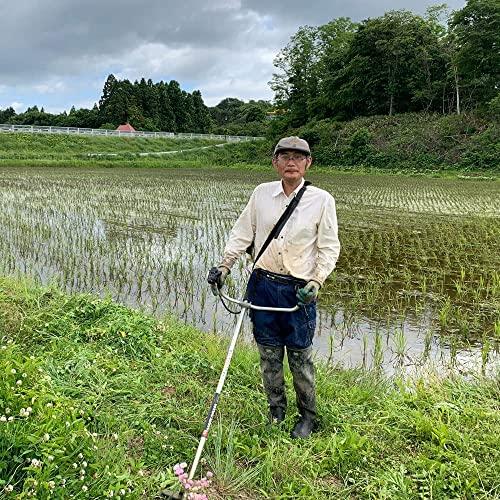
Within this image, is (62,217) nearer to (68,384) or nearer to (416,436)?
(68,384)

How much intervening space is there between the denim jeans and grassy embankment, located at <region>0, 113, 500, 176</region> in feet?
83.8

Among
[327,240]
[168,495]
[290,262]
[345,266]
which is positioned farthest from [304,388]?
[345,266]

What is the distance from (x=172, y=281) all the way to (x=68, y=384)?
323cm

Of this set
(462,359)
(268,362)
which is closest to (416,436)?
(268,362)

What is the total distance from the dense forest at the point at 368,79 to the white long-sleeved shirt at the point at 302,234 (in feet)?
95.5

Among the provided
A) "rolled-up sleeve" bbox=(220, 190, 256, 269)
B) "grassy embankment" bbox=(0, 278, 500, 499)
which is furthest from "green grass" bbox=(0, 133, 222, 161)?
"rolled-up sleeve" bbox=(220, 190, 256, 269)

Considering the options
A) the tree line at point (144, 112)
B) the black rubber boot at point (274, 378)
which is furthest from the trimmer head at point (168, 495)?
the tree line at point (144, 112)

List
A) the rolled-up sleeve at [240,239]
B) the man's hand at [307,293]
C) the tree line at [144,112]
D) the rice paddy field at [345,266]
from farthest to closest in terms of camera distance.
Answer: the tree line at [144,112] → the rice paddy field at [345,266] → the rolled-up sleeve at [240,239] → the man's hand at [307,293]

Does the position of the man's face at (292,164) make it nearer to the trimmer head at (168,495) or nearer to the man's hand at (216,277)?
the man's hand at (216,277)

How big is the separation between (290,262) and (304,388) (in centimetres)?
75

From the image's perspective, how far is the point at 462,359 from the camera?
4.07m

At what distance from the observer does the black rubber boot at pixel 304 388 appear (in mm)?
2707

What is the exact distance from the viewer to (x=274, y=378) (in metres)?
2.79

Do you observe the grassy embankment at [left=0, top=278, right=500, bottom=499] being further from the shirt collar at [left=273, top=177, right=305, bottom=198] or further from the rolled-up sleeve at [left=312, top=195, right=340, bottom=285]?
the shirt collar at [left=273, top=177, right=305, bottom=198]
